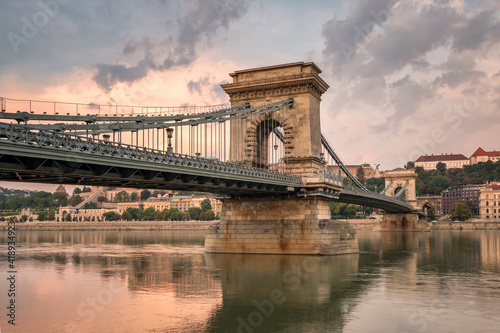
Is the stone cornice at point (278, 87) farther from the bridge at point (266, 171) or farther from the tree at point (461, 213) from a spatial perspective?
the tree at point (461, 213)

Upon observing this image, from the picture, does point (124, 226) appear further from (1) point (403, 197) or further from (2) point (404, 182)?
(2) point (404, 182)

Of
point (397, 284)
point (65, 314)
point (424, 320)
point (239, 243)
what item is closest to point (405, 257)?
point (239, 243)

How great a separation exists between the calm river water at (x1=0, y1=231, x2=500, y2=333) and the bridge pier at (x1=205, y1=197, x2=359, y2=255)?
8.55ft

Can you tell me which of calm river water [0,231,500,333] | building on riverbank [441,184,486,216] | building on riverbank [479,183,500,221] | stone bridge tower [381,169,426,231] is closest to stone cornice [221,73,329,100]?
calm river water [0,231,500,333]

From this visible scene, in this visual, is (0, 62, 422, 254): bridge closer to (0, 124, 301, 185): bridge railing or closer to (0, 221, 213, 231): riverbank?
(0, 124, 301, 185): bridge railing

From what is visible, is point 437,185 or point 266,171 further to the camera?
point 437,185

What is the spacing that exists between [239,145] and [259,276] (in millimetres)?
18357

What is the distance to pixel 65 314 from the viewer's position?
67.8ft

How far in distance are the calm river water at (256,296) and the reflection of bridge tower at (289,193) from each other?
10.8ft

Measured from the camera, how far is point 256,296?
81.8 feet

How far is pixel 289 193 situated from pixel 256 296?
20092 millimetres

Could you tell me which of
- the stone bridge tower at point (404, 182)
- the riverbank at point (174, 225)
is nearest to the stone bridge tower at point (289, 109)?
the riverbank at point (174, 225)

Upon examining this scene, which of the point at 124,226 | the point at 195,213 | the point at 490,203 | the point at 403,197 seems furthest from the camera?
the point at 195,213

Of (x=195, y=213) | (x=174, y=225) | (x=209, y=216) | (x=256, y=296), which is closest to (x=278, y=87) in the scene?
(x=256, y=296)
